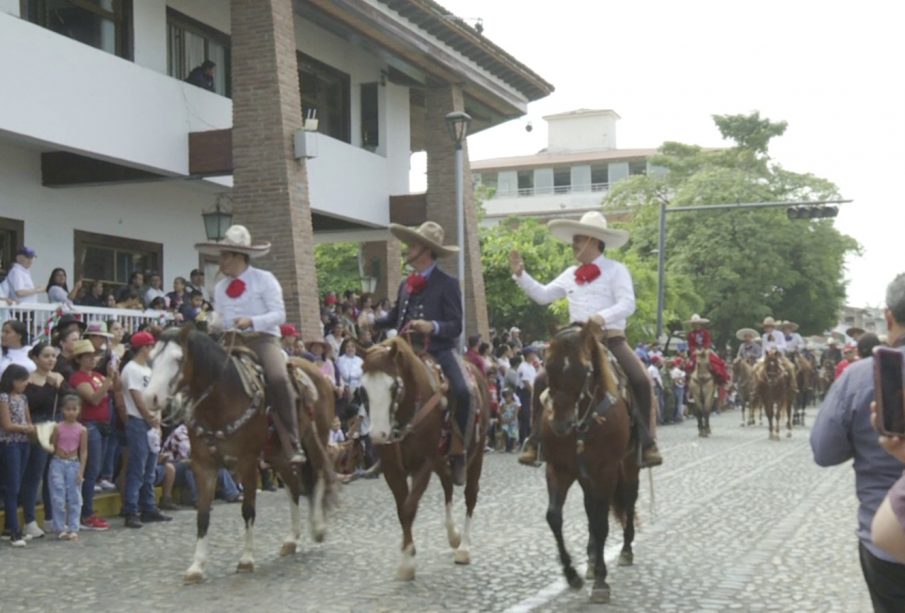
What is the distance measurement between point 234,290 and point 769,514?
6602mm

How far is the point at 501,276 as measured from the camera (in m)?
41.8

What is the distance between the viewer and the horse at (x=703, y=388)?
1106 inches

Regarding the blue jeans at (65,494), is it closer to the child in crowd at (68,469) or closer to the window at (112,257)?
the child in crowd at (68,469)

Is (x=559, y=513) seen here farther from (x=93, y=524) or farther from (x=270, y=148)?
(x=270, y=148)

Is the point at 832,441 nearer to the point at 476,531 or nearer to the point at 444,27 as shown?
the point at 476,531

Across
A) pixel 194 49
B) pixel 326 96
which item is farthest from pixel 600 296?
pixel 326 96

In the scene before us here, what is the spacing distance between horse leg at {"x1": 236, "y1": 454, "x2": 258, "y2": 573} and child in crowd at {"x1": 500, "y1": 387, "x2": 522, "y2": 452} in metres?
13.9

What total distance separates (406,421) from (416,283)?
133 centimetres

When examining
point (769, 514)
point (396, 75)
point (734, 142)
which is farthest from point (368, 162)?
point (734, 142)

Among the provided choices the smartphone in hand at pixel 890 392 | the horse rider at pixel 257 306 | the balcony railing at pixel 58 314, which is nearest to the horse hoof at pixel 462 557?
the horse rider at pixel 257 306

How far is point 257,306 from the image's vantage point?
10.4 meters

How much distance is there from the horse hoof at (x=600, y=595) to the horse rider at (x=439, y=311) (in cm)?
195

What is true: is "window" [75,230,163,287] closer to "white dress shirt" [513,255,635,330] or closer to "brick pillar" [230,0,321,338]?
"brick pillar" [230,0,321,338]

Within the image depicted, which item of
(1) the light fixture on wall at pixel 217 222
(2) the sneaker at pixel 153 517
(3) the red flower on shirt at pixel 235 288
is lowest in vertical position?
(2) the sneaker at pixel 153 517
